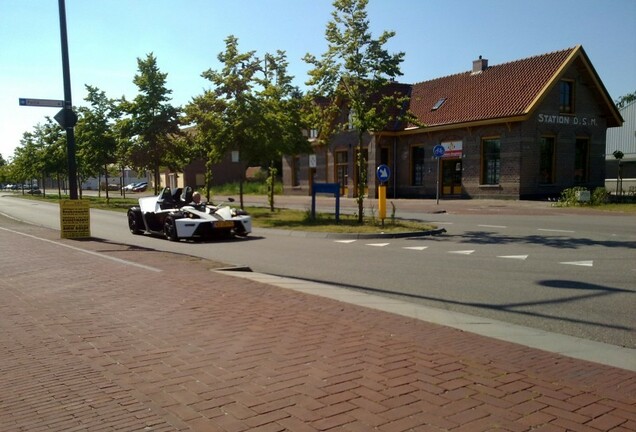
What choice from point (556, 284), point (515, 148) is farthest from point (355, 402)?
point (515, 148)

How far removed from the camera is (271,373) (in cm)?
410

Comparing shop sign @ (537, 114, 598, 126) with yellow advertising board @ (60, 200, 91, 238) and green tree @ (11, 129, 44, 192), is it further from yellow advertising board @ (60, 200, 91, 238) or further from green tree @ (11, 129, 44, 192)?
green tree @ (11, 129, 44, 192)

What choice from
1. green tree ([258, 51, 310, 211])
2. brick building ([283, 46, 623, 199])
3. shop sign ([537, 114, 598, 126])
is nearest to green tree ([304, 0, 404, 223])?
green tree ([258, 51, 310, 211])

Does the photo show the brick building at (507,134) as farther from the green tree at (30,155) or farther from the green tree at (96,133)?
the green tree at (30,155)

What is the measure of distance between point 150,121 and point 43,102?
15283mm

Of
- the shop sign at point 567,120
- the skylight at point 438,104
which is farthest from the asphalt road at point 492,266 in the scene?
the skylight at point 438,104

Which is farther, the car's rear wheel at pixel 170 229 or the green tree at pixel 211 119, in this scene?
the green tree at pixel 211 119

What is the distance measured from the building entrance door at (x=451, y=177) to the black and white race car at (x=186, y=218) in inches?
846

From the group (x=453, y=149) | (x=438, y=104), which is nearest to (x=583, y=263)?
(x=453, y=149)

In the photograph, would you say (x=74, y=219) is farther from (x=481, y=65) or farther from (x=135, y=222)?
(x=481, y=65)

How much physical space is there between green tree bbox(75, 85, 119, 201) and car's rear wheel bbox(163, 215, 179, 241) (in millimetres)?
19322

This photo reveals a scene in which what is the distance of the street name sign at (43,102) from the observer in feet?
40.3

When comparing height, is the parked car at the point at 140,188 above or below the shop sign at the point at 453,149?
below

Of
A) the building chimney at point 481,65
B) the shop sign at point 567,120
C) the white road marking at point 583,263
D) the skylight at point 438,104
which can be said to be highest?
the building chimney at point 481,65
